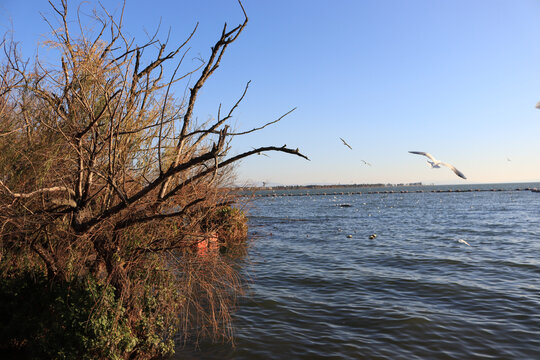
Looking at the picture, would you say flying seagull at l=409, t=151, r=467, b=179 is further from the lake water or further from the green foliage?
the green foliage

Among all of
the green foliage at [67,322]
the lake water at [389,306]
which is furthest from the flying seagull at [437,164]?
the green foliage at [67,322]

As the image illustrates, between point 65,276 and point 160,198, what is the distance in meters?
2.06

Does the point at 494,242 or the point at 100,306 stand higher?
the point at 100,306

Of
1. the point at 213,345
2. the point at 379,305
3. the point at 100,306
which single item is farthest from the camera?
the point at 379,305

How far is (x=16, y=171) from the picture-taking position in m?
6.08

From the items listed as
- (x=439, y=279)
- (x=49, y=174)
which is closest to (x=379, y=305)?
(x=439, y=279)

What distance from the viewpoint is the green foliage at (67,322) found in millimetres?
5051

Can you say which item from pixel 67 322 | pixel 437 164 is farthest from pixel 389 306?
pixel 67 322

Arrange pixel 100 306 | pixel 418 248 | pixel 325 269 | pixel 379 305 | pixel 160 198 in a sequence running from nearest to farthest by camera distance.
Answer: pixel 100 306 → pixel 160 198 → pixel 379 305 → pixel 325 269 → pixel 418 248

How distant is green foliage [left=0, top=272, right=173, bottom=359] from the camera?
5.05 m

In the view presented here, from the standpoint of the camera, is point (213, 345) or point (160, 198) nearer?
point (160, 198)

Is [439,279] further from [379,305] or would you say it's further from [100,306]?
[100,306]

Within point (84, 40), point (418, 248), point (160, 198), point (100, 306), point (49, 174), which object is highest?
point (84, 40)

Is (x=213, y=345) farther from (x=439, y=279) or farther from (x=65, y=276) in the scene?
(x=439, y=279)
